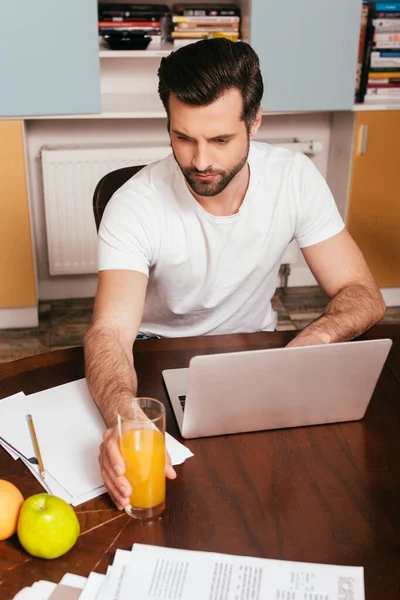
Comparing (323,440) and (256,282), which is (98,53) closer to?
(256,282)

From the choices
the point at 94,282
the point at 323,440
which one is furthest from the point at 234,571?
the point at 94,282

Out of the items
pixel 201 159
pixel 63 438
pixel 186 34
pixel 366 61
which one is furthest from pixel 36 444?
pixel 366 61

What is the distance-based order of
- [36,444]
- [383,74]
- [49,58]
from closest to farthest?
[36,444] < [49,58] < [383,74]

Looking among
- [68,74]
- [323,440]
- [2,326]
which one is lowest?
[2,326]

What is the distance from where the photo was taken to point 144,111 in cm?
299

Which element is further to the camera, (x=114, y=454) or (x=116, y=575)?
(x=114, y=454)

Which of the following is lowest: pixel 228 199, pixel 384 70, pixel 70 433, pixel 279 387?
pixel 70 433

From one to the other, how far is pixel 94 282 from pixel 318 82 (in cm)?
135

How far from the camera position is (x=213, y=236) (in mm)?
1682

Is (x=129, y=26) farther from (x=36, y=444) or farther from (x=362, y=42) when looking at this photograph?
(x=36, y=444)

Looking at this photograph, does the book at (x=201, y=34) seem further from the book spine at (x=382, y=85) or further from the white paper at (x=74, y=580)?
the white paper at (x=74, y=580)

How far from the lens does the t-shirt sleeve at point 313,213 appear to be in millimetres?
1741

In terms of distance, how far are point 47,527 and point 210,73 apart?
3.07ft

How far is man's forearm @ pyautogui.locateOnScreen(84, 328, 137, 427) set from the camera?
1.23m
